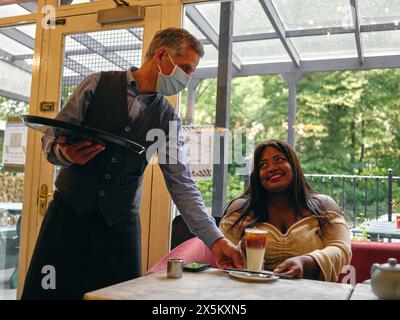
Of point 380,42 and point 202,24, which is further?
point 380,42

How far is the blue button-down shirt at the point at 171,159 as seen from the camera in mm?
1616

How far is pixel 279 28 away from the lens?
12.6ft

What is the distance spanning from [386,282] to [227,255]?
634 millimetres

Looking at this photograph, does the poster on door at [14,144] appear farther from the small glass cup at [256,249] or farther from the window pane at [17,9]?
the small glass cup at [256,249]

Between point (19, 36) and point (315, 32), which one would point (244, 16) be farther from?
point (19, 36)

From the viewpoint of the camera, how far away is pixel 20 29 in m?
3.27

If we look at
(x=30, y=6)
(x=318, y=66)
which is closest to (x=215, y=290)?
(x=30, y=6)

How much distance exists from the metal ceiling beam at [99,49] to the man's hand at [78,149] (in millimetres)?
1359

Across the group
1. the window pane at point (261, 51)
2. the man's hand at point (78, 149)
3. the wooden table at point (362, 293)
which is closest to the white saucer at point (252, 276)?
the wooden table at point (362, 293)

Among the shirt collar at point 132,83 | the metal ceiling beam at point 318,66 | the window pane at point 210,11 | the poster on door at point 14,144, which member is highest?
the metal ceiling beam at point 318,66

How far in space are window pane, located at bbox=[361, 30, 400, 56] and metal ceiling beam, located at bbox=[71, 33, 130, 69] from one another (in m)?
2.07

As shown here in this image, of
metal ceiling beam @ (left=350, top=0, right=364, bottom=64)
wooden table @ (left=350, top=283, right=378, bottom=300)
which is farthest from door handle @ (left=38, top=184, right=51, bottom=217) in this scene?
metal ceiling beam @ (left=350, top=0, right=364, bottom=64)

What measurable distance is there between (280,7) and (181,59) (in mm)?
1750

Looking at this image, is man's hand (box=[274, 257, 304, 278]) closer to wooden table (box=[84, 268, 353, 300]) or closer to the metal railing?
wooden table (box=[84, 268, 353, 300])
